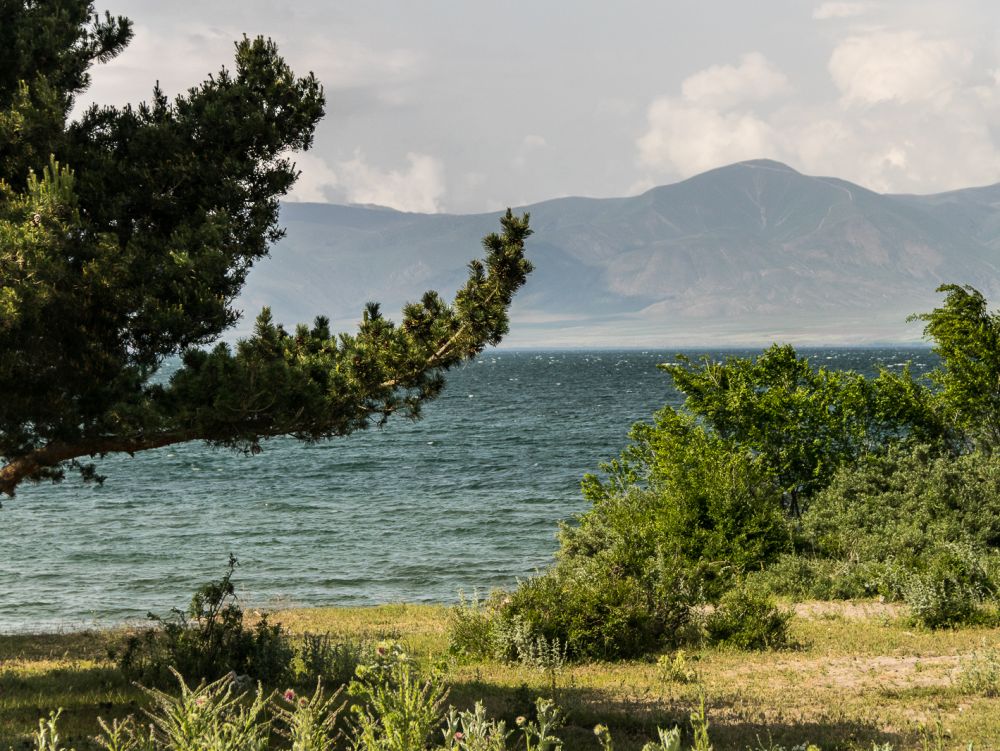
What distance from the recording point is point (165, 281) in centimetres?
788

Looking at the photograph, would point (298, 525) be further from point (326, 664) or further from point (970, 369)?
point (326, 664)

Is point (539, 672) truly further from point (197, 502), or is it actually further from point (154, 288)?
point (197, 502)

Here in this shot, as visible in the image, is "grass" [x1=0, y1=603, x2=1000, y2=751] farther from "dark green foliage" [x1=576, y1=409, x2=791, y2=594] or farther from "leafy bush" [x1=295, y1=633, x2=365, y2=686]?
"dark green foliage" [x1=576, y1=409, x2=791, y2=594]

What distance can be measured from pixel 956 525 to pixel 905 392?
443 cm

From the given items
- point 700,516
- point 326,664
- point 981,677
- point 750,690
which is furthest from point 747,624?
point 326,664

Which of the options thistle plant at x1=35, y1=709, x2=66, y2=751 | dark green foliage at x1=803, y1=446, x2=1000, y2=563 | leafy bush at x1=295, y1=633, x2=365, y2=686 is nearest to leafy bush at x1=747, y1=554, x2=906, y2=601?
dark green foliage at x1=803, y1=446, x2=1000, y2=563

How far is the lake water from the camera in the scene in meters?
23.3

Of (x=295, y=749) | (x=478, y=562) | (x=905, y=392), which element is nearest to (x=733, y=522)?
(x=905, y=392)

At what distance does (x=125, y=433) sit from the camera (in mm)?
7887

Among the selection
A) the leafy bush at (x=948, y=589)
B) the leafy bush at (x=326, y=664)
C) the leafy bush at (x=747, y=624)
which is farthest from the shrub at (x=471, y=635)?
the leafy bush at (x=948, y=589)

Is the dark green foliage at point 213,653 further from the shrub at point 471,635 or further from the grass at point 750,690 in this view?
the shrub at point 471,635

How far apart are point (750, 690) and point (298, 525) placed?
24.2 m

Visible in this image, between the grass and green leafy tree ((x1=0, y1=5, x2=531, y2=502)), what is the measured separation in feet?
7.68

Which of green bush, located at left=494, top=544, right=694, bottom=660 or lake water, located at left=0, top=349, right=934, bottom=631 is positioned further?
lake water, located at left=0, top=349, right=934, bottom=631
